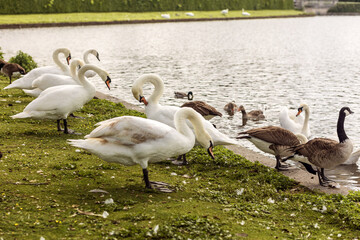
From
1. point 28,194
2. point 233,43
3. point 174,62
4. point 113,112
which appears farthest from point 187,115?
point 233,43

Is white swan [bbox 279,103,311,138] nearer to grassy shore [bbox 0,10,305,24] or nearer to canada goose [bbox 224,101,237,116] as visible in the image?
canada goose [bbox 224,101,237,116]

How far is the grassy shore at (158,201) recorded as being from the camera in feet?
18.6

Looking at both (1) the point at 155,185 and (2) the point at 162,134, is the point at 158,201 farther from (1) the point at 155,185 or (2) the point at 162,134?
(2) the point at 162,134

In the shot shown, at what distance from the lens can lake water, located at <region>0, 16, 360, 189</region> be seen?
15852 millimetres

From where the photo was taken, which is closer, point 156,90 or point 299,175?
point 299,175

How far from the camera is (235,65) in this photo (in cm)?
2747

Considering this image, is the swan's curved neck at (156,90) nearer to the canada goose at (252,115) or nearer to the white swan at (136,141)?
the white swan at (136,141)

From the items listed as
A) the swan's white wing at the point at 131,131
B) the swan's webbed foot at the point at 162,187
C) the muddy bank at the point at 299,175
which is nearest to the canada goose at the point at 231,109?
the muddy bank at the point at 299,175

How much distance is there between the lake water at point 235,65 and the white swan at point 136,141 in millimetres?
4100

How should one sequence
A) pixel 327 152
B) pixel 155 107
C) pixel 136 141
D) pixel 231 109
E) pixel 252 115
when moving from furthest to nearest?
1. pixel 231 109
2. pixel 252 115
3. pixel 155 107
4. pixel 327 152
5. pixel 136 141

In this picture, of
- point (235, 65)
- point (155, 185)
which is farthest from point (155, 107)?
point (235, 65)

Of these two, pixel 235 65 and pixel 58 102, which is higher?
pixel 58 102

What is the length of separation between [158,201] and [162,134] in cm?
100

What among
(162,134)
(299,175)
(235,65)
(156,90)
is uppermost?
(156,90)
